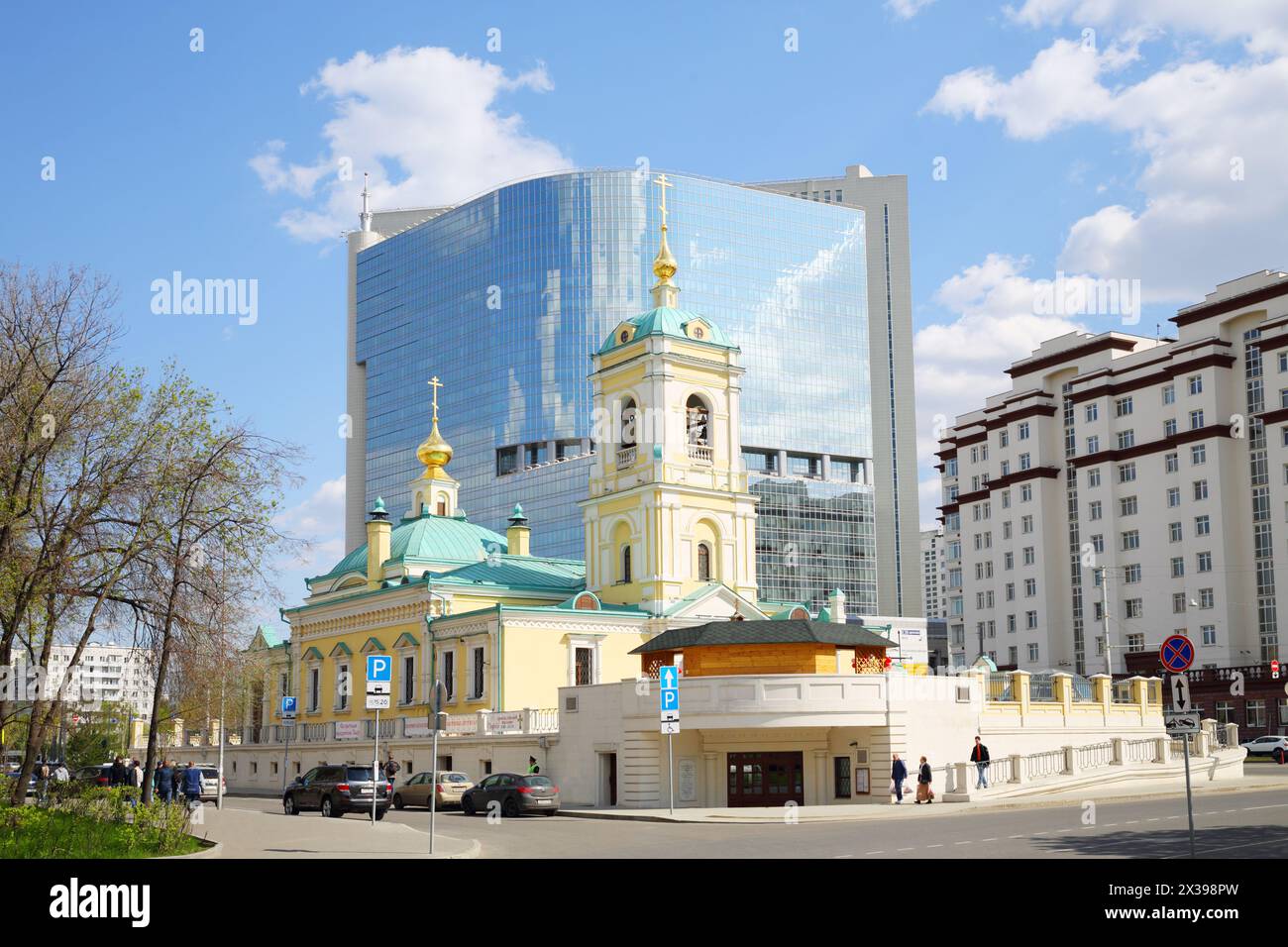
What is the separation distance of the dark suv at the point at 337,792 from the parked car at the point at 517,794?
2.80m

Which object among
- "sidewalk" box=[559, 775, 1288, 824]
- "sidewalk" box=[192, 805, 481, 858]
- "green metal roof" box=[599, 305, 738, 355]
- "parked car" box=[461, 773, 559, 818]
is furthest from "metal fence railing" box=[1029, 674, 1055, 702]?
"sidewalk" box=[192, 805, 481, 858]

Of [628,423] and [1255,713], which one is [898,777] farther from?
[1255,713]

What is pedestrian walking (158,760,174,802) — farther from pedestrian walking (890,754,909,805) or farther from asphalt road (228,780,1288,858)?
pedestrian walking (890,754,909,805)

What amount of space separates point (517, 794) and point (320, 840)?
12727 mm

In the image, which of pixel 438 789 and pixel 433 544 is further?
pixel 433 544

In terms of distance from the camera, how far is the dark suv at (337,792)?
39.0 meters

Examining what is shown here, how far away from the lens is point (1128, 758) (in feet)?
156

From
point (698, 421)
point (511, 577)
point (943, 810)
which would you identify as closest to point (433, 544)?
point (511, 577)

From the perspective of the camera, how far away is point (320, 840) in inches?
1062

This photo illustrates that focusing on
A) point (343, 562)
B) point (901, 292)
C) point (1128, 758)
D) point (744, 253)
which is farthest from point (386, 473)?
point (1128, 758)

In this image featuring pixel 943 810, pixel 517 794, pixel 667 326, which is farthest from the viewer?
pixel 667 326

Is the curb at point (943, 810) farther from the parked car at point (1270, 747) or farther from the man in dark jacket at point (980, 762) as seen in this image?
the parked car at point (1270, 747)

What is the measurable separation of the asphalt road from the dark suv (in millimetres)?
3604
